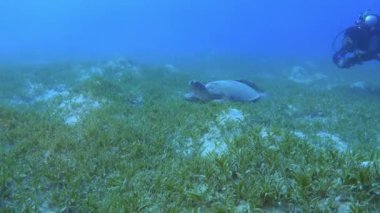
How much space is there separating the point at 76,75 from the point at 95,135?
9.70 m

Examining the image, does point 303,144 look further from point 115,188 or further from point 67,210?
point 67,210

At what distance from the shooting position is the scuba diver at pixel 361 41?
1439 cm

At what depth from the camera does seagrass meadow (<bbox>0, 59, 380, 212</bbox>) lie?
187 inches

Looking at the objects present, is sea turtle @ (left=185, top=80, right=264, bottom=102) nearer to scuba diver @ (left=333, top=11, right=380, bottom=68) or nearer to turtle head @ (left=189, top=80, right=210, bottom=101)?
turtle head @ (left=189, top=80, right=210, bottom=101)

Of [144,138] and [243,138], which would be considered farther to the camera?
[144,138]

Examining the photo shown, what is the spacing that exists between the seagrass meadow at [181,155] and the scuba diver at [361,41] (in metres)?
2.89

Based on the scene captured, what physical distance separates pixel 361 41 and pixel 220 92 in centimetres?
681

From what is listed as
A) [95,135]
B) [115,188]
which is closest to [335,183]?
[115,188]

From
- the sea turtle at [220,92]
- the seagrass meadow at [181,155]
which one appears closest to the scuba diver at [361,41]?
the seagrass meadow at [181,155]

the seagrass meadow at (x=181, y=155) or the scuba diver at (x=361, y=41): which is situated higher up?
the scuba diver at (x=361, y=41)

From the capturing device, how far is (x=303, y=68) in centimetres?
2584

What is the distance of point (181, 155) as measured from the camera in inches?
277

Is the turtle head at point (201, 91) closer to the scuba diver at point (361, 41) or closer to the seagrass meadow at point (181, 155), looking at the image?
the seagrass meadow at point (181, 155)

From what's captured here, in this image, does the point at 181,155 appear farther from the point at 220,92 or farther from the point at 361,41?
the point at 361,41
